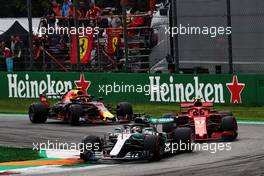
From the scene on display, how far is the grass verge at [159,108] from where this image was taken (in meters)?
24.0

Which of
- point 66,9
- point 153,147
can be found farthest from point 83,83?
point 153,147

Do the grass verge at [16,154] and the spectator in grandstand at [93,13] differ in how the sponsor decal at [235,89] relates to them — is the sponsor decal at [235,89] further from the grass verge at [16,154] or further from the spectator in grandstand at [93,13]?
the grass verge at [16,154]

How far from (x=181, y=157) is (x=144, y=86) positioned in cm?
1280

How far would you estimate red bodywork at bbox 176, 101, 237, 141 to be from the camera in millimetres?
17594

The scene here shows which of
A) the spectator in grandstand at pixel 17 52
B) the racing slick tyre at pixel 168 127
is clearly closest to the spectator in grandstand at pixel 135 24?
the spectator in grandstand at pixel 17 52

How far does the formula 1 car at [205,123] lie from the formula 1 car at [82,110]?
4175mm

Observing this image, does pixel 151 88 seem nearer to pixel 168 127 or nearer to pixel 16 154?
pixel 168 127

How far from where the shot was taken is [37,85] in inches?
1206

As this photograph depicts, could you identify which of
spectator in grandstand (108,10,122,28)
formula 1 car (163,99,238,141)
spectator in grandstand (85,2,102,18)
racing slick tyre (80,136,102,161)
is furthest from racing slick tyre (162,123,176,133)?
spectator in grandstand (85,2,102,18)

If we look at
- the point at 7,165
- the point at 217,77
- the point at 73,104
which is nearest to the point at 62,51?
the point at 217,77

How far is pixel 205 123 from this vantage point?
17.6 m

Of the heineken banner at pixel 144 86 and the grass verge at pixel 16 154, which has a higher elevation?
the heineken banner at pixel 144 86

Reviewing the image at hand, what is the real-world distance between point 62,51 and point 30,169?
64.8 ft

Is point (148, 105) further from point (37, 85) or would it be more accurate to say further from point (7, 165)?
point (7, 165)
